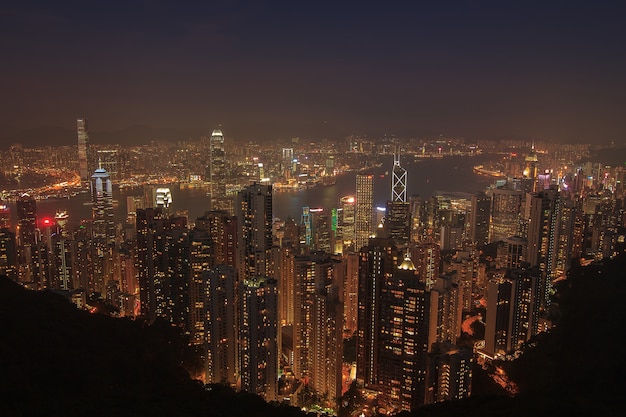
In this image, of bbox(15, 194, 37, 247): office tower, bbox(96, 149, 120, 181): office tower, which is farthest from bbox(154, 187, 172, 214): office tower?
bbox(15, 194, 37, 247): office tower

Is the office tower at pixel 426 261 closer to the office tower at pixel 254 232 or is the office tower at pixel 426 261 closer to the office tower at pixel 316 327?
the office tower at pixel 316 327

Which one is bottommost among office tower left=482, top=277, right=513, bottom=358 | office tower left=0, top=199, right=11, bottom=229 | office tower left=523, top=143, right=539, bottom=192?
office tower left=482, top=277, right=513, bottom=358

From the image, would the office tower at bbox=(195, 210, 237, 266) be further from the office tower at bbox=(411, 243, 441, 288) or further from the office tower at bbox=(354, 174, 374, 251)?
the office tower at bbox=(354, 174, 374, 251)

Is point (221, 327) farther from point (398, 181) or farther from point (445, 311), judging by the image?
point (398, 181)

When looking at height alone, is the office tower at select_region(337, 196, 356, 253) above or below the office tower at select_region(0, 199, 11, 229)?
below

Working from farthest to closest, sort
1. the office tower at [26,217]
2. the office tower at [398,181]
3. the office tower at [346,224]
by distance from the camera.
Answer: the office tower at [398,181], the office tower at [346,224], the office tower at [26,217]

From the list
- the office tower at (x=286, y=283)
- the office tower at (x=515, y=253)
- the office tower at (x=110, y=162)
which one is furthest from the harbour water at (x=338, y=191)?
the office tower at (x=515, y=253)

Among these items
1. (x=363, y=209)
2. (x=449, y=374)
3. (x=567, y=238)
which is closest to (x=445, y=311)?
(x=449, y=374)

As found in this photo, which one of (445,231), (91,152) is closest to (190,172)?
(91,152)
